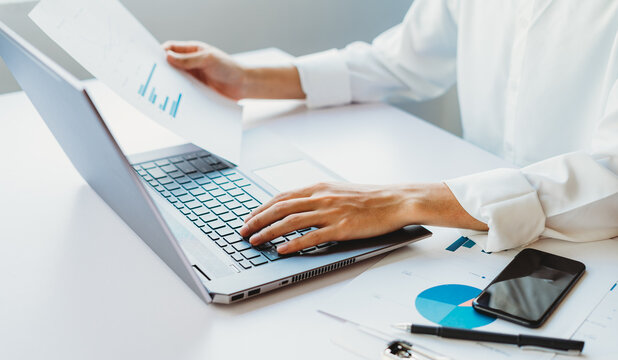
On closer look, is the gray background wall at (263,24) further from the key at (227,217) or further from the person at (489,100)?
the key at (227,217)

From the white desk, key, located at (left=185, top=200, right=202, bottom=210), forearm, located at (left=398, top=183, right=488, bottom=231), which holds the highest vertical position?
forearm, located at (left=398, top=183, right=488, bottom=231)

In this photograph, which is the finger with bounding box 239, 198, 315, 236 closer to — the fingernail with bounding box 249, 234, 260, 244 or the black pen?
the fingernail with bounding box 249, 234, 260, 244

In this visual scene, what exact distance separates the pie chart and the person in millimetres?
113

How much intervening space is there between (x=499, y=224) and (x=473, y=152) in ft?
0.98

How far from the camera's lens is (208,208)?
902 millimetres

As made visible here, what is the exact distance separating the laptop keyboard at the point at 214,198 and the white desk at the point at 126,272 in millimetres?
66

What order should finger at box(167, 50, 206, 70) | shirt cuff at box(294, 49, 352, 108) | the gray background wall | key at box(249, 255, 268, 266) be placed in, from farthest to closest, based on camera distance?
1. the gray background wall
2. shirt cuff at box(294, 49, 352, 108)
3. finger at box(167, 50, 206, 70)
4. key at box(249, 255, 268, 266)

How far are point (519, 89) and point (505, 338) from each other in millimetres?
649

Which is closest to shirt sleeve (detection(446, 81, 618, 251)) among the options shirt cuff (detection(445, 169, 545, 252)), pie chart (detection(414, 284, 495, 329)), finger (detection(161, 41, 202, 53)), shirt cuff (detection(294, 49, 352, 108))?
shirt cuff (detection(445, 169, 545, 252))

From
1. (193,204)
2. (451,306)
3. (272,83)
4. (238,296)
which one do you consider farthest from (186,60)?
(451,306)

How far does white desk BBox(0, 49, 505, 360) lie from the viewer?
675 mm

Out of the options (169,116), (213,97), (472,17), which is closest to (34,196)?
(169,116)

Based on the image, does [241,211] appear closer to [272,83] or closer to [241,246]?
[241,246]

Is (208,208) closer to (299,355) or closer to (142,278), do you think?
(142,278)
